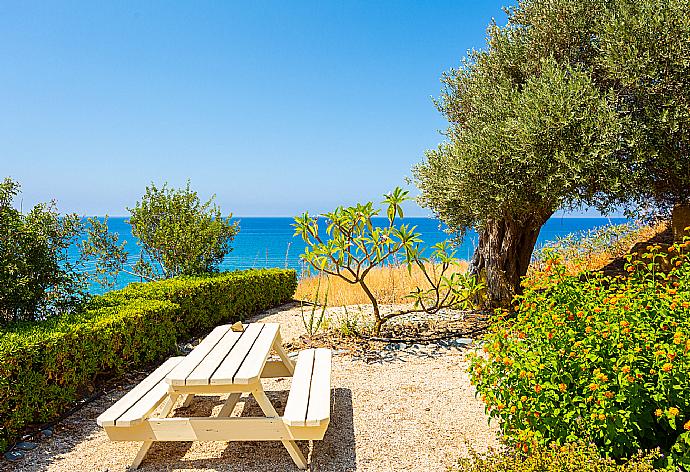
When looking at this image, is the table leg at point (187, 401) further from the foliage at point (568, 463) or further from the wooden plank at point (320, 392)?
the foliage at point (568, 463)

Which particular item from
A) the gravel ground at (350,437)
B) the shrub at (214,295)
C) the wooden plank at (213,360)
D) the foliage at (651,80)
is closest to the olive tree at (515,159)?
the foliage at (651,80)

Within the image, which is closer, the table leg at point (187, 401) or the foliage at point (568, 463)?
the foliage at point (568, 463)

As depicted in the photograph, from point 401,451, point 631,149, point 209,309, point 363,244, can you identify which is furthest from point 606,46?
point 209,309

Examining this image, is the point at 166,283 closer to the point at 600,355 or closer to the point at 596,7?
the point at 600,355

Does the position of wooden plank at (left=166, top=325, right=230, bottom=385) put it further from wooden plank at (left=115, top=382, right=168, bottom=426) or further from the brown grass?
the brown grass

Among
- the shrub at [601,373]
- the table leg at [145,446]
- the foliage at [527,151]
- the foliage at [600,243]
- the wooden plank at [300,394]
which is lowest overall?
the table leg at [145,446]

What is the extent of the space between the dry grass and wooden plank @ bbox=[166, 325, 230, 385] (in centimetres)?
561

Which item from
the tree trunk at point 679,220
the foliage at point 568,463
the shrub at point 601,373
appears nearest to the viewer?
the foliage at point 568,463

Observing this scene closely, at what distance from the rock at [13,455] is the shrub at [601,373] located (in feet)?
11.6

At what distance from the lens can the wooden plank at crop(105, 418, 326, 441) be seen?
391 cm

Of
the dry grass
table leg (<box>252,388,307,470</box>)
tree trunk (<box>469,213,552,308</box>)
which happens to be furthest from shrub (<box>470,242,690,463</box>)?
the dry grass

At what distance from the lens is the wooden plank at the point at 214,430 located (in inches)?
154

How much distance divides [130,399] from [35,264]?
266cm

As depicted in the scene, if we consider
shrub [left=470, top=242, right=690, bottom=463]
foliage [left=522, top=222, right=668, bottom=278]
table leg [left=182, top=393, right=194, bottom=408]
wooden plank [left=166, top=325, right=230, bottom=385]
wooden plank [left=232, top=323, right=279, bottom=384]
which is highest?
foliage [left=522, top=222, right=668, bottom=278]
